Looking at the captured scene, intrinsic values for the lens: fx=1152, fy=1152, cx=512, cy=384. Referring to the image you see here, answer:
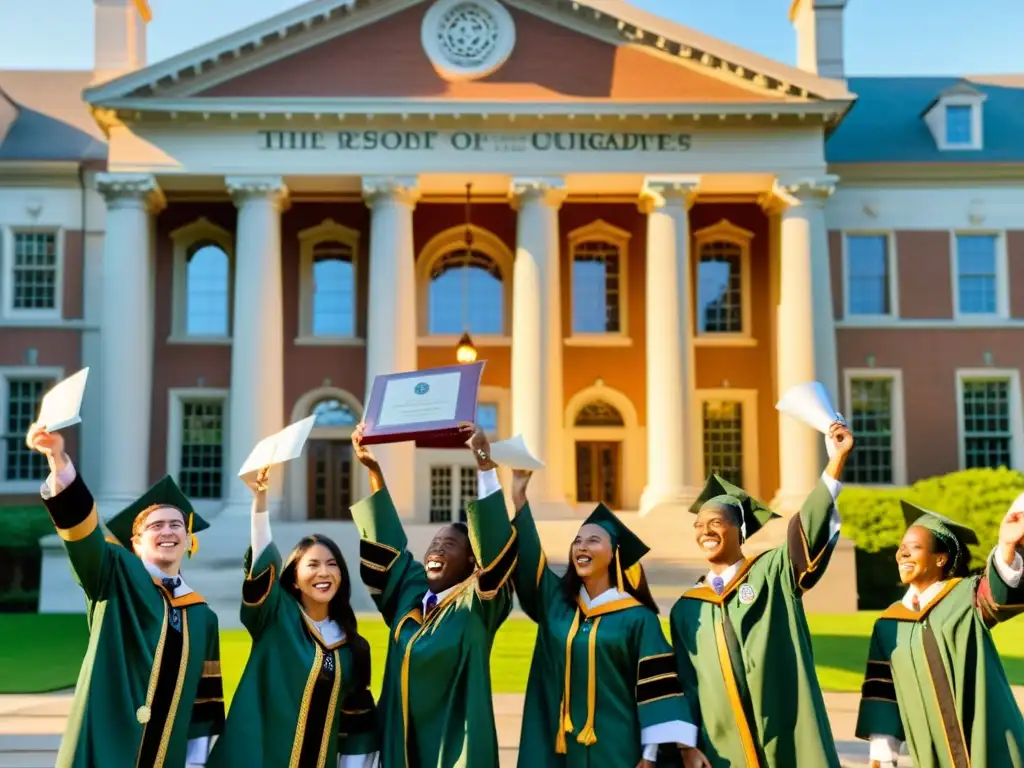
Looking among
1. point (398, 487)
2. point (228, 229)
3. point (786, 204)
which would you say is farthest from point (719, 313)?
point (228, 229)

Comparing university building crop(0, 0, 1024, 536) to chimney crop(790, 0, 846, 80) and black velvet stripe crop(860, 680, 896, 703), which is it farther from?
black velvet stripe crop(860, 680, 896, 703)

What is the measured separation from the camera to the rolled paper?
19.1 feet

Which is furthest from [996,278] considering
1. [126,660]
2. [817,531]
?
[126,660]

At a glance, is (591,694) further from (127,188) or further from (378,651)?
(127,188)

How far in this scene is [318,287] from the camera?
95.3ft

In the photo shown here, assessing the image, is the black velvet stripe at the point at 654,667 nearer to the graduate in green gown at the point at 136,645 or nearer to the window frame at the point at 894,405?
the graduate in green gown at the point at 136,645

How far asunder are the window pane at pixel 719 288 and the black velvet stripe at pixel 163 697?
2438cm

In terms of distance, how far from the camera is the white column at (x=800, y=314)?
2505 cm

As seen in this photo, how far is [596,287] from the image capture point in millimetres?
29125

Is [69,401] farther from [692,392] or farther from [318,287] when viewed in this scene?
[318,287]

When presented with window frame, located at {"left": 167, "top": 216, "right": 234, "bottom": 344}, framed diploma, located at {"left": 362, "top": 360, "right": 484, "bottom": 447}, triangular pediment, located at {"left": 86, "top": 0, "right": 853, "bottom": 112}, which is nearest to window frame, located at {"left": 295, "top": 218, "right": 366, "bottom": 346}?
window frame, located at {"left": 167, "top": 216, "right": 234, "bottom": 344}

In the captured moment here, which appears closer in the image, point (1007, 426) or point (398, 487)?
point (398, 487)

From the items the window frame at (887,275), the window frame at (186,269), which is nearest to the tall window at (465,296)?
the window frame at (186,269)

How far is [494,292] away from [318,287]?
444cm
